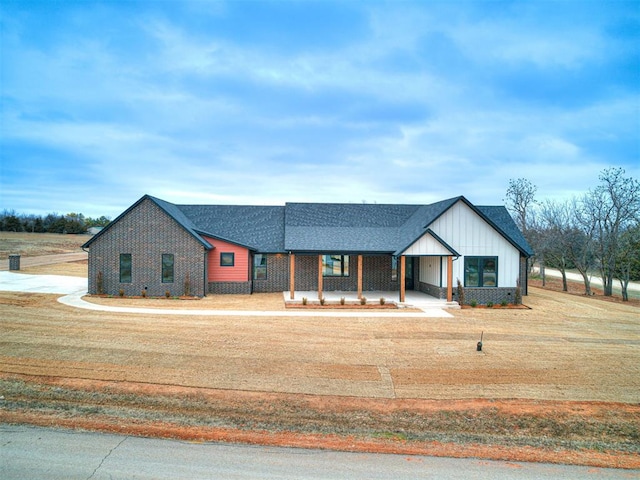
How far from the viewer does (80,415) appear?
7852 mm

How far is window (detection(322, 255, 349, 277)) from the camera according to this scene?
24.4m

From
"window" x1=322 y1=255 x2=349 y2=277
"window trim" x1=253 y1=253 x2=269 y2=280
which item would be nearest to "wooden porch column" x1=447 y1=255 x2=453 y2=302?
"window" x1=322 y1=255 x2=349 y2=277

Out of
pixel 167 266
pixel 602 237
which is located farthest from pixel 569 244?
pixel 167 266

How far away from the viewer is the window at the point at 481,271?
21.7 m

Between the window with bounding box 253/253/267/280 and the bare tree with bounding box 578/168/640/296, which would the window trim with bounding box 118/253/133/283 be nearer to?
the window with bounding box 253/253/267/280

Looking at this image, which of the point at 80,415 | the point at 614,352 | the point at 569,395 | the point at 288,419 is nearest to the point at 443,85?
the point at 614,352

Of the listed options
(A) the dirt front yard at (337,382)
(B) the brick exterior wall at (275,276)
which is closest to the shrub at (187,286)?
(B) the brick exterior wall at (275,276)

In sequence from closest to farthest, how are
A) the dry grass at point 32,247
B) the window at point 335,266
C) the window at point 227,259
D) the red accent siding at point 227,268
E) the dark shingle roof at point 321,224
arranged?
1. the dark shingle roof at point 321,224
2. the red accent siding at point 227,268
3. the window at point 227,259
4. the window at point 335,266
5. the dry grass at point 32,247

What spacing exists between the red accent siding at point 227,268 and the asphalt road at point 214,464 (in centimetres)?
1702

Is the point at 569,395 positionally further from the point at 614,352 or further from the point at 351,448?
the point at 351,448

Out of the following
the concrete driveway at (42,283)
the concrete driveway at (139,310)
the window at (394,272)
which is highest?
the window at (394,272)

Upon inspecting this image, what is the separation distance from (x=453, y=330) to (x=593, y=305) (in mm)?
12401

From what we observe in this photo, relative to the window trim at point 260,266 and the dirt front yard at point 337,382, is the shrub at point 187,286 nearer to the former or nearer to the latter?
the window trim at point 260,266

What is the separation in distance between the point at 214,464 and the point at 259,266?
1887 centimetres
